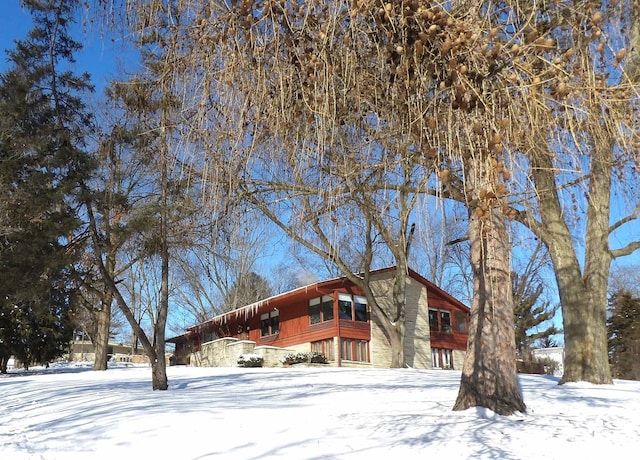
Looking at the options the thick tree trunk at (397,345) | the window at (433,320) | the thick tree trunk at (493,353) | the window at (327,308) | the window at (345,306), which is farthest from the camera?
the window at (433,320)

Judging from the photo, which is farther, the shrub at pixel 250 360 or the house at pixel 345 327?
the house at pixel 345 327

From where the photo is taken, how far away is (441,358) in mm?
27391

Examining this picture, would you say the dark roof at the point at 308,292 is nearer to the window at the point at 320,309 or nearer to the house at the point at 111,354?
the window at the point at 320,309

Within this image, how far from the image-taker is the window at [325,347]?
24344 millimetres

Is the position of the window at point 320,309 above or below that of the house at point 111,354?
above

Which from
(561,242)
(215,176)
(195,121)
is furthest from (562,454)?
(561,242)

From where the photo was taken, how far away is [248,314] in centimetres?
2941

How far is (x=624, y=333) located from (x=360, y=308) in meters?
14.8

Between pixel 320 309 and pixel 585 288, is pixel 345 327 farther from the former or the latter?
pixel 585 288

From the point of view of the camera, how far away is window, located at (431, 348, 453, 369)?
2695 cm

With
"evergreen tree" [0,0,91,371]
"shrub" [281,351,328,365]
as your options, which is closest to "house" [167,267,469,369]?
"shrub" [281,351,328,365]

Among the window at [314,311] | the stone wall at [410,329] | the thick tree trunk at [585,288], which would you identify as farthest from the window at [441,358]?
the thick tree trunk at [585,288]

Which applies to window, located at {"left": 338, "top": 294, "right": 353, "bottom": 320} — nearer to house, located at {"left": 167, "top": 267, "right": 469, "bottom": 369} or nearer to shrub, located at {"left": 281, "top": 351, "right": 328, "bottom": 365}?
house, located at {"left": 167, "top": 267, "right": 469, "bottom": 369}

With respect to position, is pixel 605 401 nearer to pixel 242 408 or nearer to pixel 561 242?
pixel 561 242
